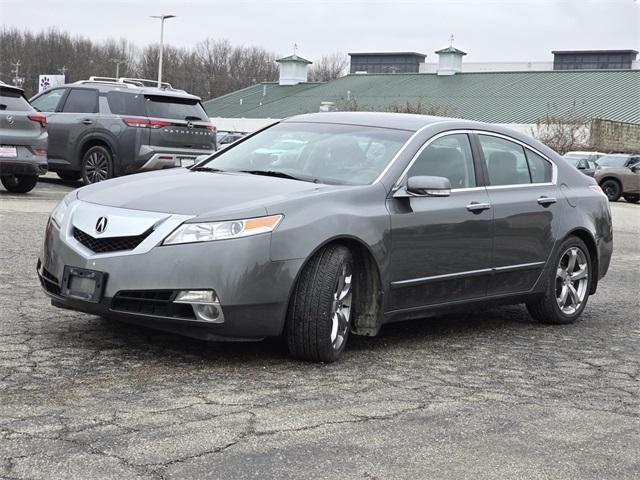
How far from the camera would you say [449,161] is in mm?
6730

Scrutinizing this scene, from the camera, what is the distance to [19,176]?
1630 cm

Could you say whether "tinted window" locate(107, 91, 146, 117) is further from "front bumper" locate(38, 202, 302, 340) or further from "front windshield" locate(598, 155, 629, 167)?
"front windshield" locate(598, 155, 629, 167)

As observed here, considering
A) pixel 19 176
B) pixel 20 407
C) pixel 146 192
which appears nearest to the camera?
pixel 20 407

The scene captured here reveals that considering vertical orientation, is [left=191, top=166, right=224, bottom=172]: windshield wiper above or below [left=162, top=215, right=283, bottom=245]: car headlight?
above

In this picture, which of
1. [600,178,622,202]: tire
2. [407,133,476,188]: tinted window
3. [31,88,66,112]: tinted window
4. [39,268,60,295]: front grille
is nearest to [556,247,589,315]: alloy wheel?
[407,133,476,188]: tinted window

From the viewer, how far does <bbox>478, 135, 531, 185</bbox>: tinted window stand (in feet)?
23.1

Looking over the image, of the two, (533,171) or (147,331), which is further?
(533,171)

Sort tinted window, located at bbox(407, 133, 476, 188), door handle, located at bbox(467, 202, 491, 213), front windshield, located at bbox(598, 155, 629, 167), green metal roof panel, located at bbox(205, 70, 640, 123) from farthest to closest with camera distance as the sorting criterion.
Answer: green metal roof panel, located at bbox(205, 70, 640, 123) → front windshield, located at bbox(598, 155, 629, 167) → door handle, located at bbox(467, 202, 491, 213) → tinted window, located at bbox(407, 133, 476, 188)

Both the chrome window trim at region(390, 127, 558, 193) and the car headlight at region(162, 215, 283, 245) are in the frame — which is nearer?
the car headlight at region(162, 215, 283, 245)

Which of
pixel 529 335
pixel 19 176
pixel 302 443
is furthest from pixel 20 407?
pixel 19 176

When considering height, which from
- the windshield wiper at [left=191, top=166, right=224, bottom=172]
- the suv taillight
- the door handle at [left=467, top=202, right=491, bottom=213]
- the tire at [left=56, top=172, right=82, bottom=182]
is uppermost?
the suv taillight

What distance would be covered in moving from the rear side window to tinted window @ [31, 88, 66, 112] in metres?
1.96

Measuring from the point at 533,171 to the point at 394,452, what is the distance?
12.5 feet

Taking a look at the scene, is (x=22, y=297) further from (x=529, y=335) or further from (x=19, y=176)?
(x=19, y=176)
